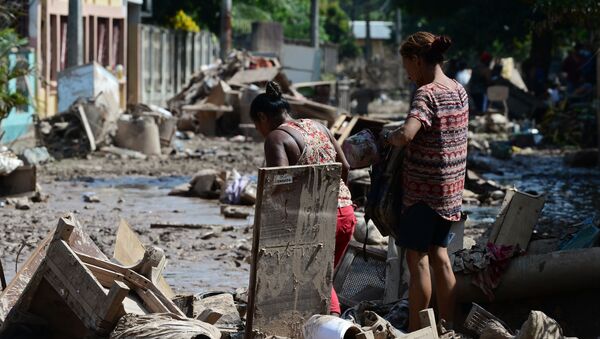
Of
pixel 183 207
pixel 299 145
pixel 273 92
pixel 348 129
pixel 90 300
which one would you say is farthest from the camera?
pixel 183 207

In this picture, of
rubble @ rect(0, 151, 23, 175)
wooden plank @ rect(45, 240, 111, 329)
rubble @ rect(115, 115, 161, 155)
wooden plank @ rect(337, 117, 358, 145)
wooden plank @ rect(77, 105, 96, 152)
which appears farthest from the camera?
rubble @ rect(115, 115, 161, 155)

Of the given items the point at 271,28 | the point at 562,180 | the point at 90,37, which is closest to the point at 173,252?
the point at 562,180

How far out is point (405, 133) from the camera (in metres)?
6.11

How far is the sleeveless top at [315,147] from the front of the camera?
21.8ft

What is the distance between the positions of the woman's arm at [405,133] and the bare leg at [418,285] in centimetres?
61

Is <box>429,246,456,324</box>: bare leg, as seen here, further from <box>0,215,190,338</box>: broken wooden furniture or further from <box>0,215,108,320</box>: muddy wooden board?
<box>0,215,108,320</box>: muddy wooden board

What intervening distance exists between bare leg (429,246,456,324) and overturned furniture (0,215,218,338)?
4.48 ft

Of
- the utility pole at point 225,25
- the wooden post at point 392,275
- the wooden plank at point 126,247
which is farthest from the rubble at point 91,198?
the utility pole at point 225,25

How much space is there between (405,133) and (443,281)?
884 mm

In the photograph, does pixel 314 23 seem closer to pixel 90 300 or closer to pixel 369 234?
pixel 369 234

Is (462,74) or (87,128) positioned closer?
(87,128)

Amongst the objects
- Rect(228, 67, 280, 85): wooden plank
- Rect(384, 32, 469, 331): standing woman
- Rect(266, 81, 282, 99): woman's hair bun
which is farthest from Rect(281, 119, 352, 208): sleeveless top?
Rect(228, 67, 280, 85): wooden plank

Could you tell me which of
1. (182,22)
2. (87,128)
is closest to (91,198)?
(87,128)

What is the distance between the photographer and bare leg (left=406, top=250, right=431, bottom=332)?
6.37 meters
